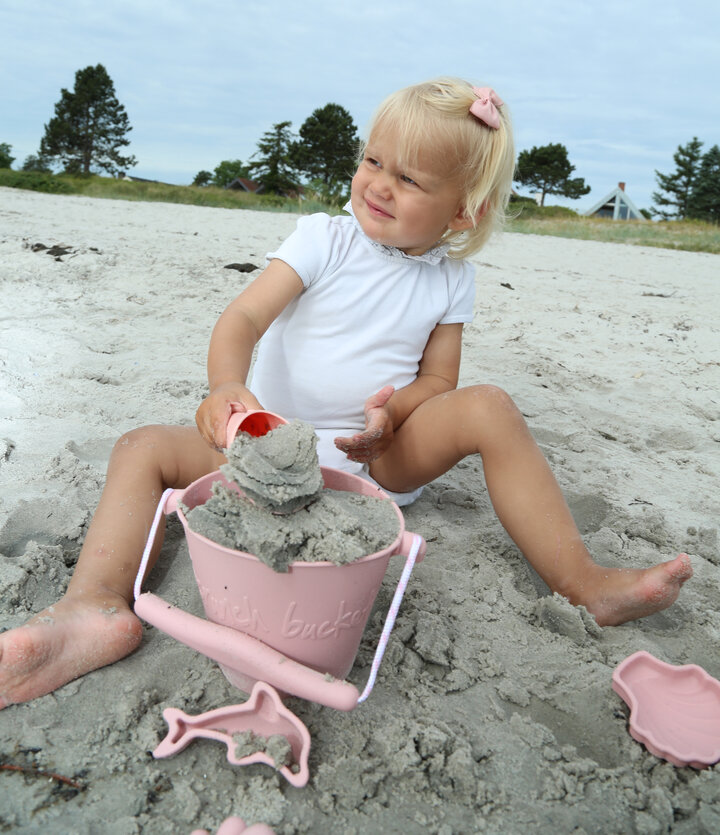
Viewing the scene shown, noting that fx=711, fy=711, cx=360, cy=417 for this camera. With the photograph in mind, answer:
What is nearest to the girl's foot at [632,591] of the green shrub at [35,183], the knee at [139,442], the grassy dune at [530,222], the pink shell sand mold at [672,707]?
the pink shell sand mold at [672,707]

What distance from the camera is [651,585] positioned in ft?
4.39

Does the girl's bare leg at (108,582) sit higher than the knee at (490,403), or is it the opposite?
the knee at (490,403)

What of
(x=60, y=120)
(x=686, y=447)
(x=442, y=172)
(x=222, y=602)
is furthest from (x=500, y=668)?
(x=60, y=120)

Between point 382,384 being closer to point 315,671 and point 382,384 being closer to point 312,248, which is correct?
point 312,248

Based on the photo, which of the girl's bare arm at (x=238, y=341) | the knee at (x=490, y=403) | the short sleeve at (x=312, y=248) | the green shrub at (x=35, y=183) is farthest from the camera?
the green shrub at (x=35, y=183)

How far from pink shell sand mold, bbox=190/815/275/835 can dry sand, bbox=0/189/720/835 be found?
1.1 inches

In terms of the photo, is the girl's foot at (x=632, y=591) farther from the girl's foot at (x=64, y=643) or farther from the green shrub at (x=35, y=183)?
the green shrub at (x=35, y=183)

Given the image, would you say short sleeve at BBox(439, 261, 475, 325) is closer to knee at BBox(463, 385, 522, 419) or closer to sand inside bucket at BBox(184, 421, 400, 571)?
knee at BBox(463, 385, 522, 419)

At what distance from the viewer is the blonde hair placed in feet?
4.93

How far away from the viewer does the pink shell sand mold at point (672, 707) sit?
→ 110 cm

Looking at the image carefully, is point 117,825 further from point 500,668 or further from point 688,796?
point 688,796

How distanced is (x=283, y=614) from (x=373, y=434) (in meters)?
0.49

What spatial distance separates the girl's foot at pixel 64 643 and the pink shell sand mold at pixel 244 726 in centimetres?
19

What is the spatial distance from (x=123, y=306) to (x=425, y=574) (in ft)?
7.90
